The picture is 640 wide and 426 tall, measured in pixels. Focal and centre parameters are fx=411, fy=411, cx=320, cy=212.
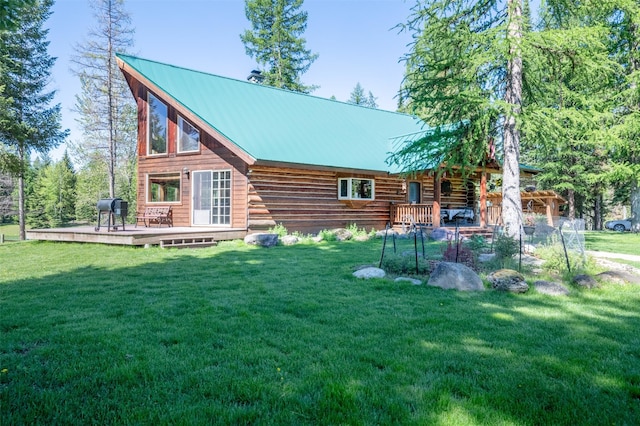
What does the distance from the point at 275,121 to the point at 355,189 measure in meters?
4.04

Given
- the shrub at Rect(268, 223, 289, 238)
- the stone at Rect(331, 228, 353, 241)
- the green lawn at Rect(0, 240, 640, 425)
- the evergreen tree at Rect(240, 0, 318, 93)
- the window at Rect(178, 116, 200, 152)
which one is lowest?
the green lawn at Rect(0, 240, 640, 425)

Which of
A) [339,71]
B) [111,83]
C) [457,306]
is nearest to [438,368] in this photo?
[457,306]

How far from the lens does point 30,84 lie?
21562 mm

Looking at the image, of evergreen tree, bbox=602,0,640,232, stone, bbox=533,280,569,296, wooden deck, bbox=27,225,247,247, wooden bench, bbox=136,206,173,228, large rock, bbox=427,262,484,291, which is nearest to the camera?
stone, bbox=533,280,569,296

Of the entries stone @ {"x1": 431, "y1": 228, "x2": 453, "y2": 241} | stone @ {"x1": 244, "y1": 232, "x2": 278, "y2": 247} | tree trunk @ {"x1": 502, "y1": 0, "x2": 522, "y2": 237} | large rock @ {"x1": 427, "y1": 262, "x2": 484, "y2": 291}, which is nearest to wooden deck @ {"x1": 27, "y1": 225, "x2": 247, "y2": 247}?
stone @ {"x1": 244, "y1": 232, "x2": 278, "y2": 247}

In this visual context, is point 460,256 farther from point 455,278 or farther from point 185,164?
point 185,164

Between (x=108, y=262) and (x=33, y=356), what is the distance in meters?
5.80

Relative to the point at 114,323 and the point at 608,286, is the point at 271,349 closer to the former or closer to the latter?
the point at 114,323

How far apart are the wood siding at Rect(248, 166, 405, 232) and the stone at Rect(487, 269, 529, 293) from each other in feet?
28.9

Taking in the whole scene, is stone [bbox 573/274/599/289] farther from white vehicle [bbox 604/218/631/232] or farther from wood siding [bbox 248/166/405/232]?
white vehicle [bbox 604/218/631/232]

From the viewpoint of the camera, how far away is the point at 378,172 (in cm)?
1548

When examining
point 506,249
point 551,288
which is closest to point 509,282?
point 551,288

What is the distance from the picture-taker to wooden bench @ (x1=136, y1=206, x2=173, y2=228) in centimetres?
1503

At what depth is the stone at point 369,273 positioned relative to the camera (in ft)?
21.7
